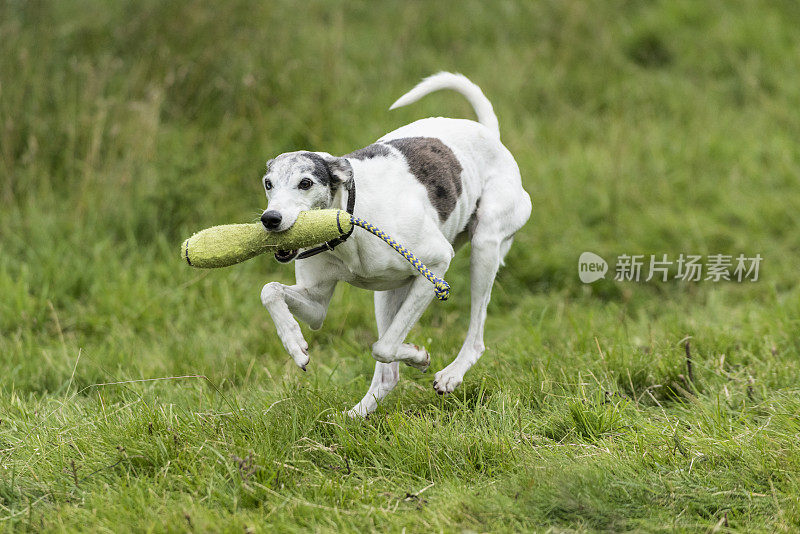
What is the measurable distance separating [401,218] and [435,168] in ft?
1.21

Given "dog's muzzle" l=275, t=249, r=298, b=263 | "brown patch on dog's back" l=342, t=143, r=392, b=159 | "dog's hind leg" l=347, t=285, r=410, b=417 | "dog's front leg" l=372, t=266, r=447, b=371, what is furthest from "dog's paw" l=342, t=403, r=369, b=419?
"brown patch on dog's back" l=342, t=143, r=392, b=159

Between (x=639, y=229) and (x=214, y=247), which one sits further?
(x=639, y=229)

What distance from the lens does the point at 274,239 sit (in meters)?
3.07

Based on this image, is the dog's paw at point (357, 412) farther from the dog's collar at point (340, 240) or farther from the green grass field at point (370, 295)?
the dog's collar at point (340, 240)

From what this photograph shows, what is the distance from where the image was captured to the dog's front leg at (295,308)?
3277mm

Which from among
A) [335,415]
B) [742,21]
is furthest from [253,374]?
[742,21]

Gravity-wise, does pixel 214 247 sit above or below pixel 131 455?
above

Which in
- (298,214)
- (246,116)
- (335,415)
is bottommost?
(335,415)

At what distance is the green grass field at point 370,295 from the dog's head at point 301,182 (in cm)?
93

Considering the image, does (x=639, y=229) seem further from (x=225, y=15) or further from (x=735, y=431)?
(x=225, y=15)

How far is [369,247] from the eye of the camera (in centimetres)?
338

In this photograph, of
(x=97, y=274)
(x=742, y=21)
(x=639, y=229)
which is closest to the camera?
(x=97, y=274)

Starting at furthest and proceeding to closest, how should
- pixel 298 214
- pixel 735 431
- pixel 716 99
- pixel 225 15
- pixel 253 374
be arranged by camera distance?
pixel 716 99 < pixel 225 15 < pixel 253 374 < pixel 735 431 < pixel 298 214

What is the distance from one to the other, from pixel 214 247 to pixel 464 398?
127 centimetres
